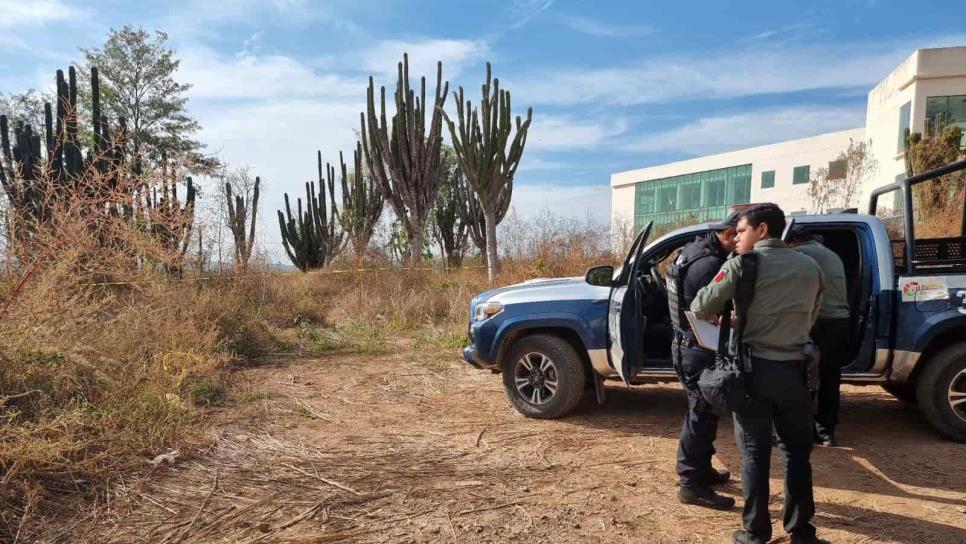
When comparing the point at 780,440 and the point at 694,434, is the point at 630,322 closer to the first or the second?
the point at 694,434

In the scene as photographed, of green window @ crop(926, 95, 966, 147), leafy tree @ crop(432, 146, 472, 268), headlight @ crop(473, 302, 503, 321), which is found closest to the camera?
headlight @ crop(473, 302, 503, 321)

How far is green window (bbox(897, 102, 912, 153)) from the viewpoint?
22011 millimetres

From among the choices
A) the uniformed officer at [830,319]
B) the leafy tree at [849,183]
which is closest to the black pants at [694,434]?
the uniformed officer at [830,319]

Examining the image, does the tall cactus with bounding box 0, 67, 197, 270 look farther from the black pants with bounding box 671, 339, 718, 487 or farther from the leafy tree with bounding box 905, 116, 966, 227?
the leafy tree with bounding box 905, 116, 966, 227

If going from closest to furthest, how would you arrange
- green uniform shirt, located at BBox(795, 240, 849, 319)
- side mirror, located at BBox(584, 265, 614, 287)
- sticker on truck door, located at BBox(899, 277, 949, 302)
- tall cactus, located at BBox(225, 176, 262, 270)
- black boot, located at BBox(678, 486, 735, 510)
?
black boot, located at BBox(678, 486, 735, 510) → green uniform shirt, located at BBox(795, 240, 849, 319) → sticker on truck door, located at BBox(899, 277, 949, 302) → side mirror, located at BBox(584, 265, 614, 287) → tall cactus, located at BBox(225, 176, 262, 270)

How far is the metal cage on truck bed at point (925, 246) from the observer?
4227 mm

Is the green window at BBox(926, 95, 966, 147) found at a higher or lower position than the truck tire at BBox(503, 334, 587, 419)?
higher

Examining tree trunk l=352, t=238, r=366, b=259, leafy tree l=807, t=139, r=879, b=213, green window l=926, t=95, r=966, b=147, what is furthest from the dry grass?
leafy tree l=807, t=139, r=879, b=213

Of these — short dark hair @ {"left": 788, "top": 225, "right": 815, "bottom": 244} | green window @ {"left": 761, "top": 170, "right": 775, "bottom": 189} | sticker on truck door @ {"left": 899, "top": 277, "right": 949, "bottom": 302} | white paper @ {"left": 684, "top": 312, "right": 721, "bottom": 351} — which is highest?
green window @ {"left": 761, "top": 170, "right": 775, "bottom": 189}

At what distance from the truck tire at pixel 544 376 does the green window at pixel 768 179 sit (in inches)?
1546

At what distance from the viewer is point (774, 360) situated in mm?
2645

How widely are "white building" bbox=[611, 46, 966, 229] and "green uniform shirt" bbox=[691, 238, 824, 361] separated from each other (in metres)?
4.52

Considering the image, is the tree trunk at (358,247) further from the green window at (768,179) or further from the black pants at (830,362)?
the green window at (768,179)

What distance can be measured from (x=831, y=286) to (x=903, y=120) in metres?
24.1
